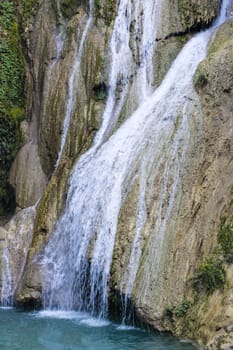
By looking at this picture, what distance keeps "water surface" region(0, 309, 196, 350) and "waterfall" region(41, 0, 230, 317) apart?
64cm

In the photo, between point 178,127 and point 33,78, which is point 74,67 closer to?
point 33,78

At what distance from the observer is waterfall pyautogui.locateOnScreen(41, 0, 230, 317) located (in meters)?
13.1

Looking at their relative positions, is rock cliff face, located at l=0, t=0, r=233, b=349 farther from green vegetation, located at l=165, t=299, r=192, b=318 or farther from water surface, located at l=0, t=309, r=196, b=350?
water surface, located at l=0, t=309, r=196, b=350

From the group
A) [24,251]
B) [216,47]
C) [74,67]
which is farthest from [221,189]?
[74,67]

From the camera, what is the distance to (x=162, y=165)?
1339 cm

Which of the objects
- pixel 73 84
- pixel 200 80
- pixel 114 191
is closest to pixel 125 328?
pixel 114 191

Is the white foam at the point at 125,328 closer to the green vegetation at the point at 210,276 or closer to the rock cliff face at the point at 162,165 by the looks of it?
the rock cliff face at the point at 162,165

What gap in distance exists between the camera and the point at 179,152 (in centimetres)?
1329

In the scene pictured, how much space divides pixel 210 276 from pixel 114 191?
12.1 ft

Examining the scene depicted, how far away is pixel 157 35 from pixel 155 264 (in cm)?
777

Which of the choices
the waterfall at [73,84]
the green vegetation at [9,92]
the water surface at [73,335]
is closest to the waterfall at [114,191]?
the water surface at [73,335]

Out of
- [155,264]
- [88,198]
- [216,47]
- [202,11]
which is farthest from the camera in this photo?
[202,11]

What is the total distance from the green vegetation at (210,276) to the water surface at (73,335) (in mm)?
1079

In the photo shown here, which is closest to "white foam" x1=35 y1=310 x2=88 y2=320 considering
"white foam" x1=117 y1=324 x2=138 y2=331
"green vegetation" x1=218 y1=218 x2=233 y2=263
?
"white foam" x1=117 y1=324 x2=138 y2=331
